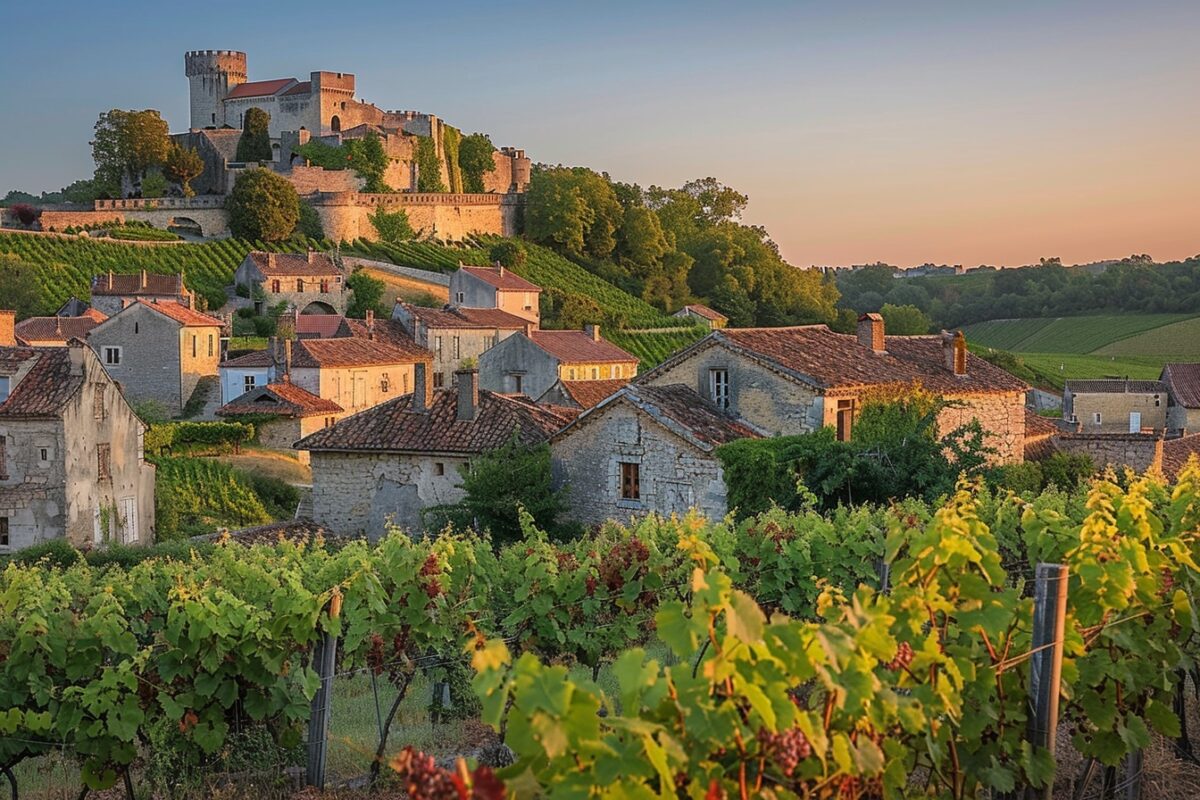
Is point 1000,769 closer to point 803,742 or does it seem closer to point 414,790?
point 803,742

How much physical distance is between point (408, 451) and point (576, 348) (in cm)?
2252

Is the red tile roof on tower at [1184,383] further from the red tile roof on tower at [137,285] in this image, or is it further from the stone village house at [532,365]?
the red tile roof on tower at [137,285]

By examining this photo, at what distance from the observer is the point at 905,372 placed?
25016 mm

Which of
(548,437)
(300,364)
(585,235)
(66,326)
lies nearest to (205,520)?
(300,364)

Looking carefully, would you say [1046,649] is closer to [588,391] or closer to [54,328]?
[588,391]

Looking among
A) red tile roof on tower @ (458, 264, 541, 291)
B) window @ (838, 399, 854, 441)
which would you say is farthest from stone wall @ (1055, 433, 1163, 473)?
red tile roof on tower @ (458, 264, 541, 291)

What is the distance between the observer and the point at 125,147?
79.6 meters

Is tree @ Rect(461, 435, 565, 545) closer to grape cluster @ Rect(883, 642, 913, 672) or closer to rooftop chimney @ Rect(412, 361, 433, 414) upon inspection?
rooftop chimney @ Rect(412, 361, 433, 414)

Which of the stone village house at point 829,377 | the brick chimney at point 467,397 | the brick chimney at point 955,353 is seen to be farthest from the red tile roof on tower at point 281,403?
the brick chimney at point 955,353

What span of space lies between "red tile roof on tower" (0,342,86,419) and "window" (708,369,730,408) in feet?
48.4

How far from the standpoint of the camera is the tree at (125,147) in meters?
79.3

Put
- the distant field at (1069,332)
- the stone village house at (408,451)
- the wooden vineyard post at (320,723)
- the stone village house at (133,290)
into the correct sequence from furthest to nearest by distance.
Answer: the distant field at (1069,332) < the stone village house at (133,290) < the stone village house at (408,451) < the wooden vineyard post at (320,723)

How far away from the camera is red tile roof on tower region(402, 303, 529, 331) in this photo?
174 ft

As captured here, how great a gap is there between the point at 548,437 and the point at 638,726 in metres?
20.4
